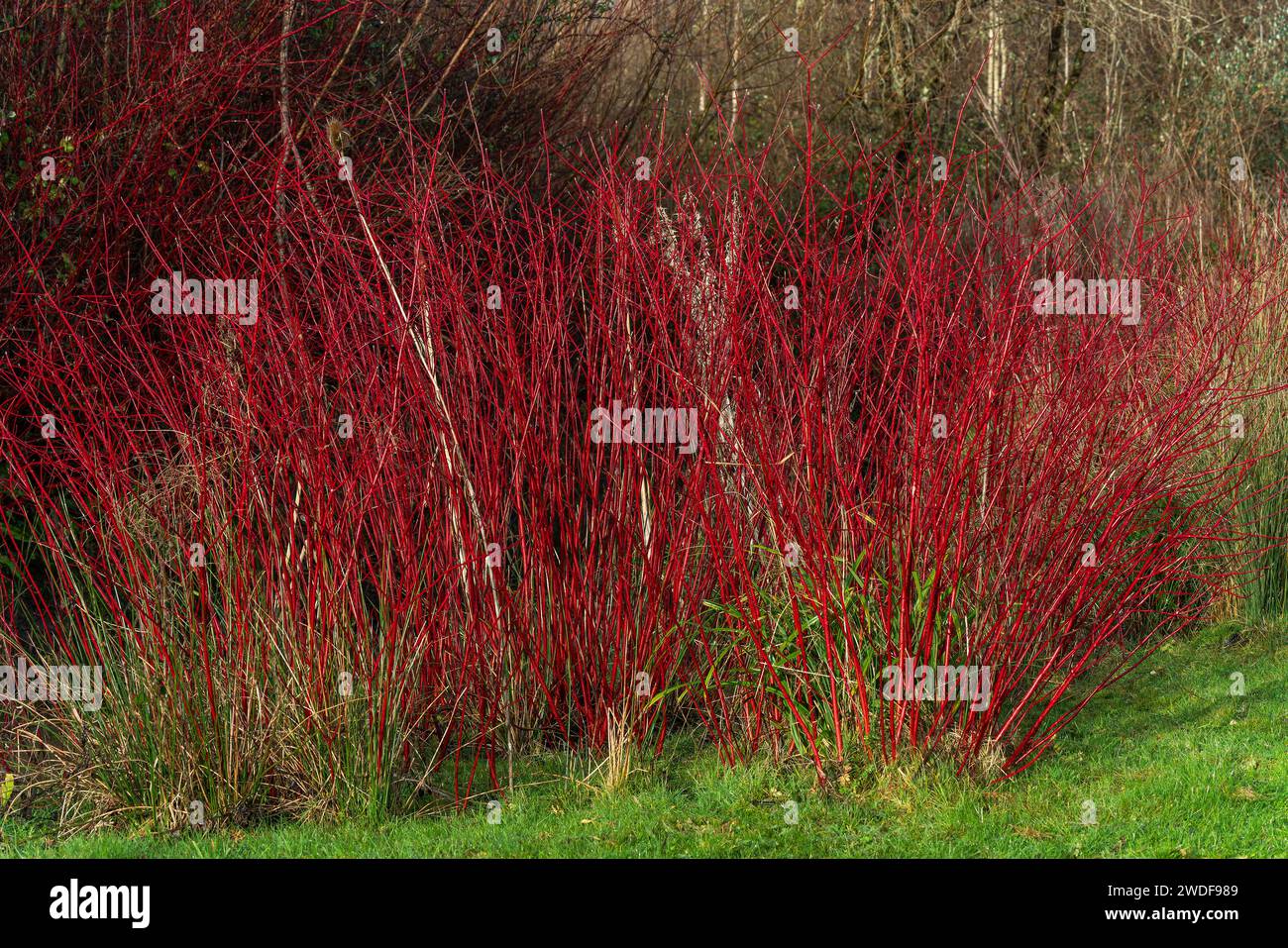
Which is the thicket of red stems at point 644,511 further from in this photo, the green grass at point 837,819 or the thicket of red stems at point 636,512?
the green grass at point 837,819

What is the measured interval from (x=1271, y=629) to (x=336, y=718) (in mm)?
4544

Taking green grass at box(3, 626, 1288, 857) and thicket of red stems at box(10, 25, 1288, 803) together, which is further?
thicket of red stems at box(10, 25, 1288, 803)

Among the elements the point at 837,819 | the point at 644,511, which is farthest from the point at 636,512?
the point at 837,819

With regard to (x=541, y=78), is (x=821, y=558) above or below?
below

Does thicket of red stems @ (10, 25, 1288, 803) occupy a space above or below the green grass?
above

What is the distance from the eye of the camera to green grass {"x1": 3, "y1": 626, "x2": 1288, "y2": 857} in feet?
13.1

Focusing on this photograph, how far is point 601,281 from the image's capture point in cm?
446

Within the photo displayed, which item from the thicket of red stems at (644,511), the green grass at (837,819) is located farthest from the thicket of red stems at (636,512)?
the green grass at (837,819)

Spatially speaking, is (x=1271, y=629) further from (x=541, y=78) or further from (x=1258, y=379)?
(x=541, y=78)

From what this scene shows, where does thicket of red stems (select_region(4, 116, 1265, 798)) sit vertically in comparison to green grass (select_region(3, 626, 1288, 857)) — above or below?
above

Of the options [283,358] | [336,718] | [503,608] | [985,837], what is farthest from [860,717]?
[283,358]

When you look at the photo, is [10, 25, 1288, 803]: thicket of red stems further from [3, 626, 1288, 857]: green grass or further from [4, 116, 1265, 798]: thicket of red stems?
[3, 626, 1288, 857]: green grass

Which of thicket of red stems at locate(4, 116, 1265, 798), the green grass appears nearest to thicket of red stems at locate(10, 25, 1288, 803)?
thicket of red stems at locate(4, 116, 1265, 798)

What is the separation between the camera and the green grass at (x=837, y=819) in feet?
13.1
